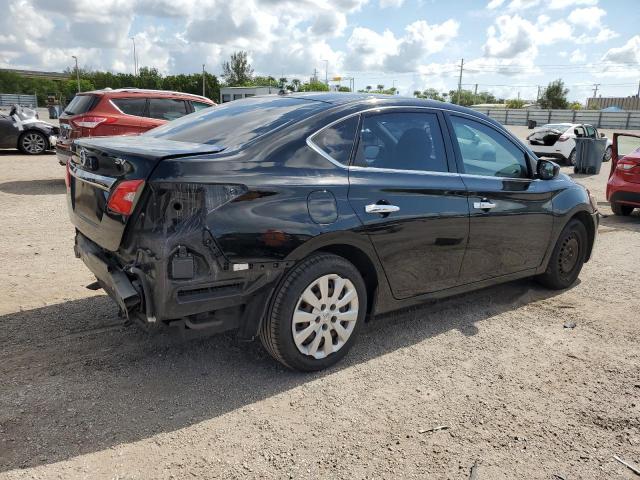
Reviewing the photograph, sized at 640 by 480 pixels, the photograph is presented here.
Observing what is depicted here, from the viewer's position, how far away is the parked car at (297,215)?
2891 mm

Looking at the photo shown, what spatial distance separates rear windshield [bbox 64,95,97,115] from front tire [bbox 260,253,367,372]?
781cm

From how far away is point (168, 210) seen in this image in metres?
2.85

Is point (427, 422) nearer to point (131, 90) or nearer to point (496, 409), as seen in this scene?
point (496, 409)

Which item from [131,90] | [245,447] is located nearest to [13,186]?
[131,90]

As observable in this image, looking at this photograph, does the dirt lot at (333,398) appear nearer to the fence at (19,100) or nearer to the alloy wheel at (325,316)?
the alloy wheel at (325,316)

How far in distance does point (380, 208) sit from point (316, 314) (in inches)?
31.5

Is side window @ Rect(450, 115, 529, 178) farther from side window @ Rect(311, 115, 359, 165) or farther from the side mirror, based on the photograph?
side window @ Rect(311, 115, 359, 165)

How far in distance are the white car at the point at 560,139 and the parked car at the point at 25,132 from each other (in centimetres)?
1466

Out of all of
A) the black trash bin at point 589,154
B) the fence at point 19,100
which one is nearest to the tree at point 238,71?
the fence at point 19,100

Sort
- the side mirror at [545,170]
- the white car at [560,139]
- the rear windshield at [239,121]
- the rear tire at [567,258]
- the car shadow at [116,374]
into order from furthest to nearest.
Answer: the white car at [560,139] → the rear tire at [567,258] → the side mirror at [545,170] → the rear windshield at [239,121] → the car shadow at [116,374]

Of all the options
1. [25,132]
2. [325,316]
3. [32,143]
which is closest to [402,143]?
[325,316]

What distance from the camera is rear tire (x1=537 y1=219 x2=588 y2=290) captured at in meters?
5.12

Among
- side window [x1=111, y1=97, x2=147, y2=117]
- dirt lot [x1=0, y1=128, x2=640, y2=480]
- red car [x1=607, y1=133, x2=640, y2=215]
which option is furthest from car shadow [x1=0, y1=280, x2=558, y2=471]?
side window [x1=111, y1=97, x2=147, y2=117]

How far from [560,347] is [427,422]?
1.60 m
